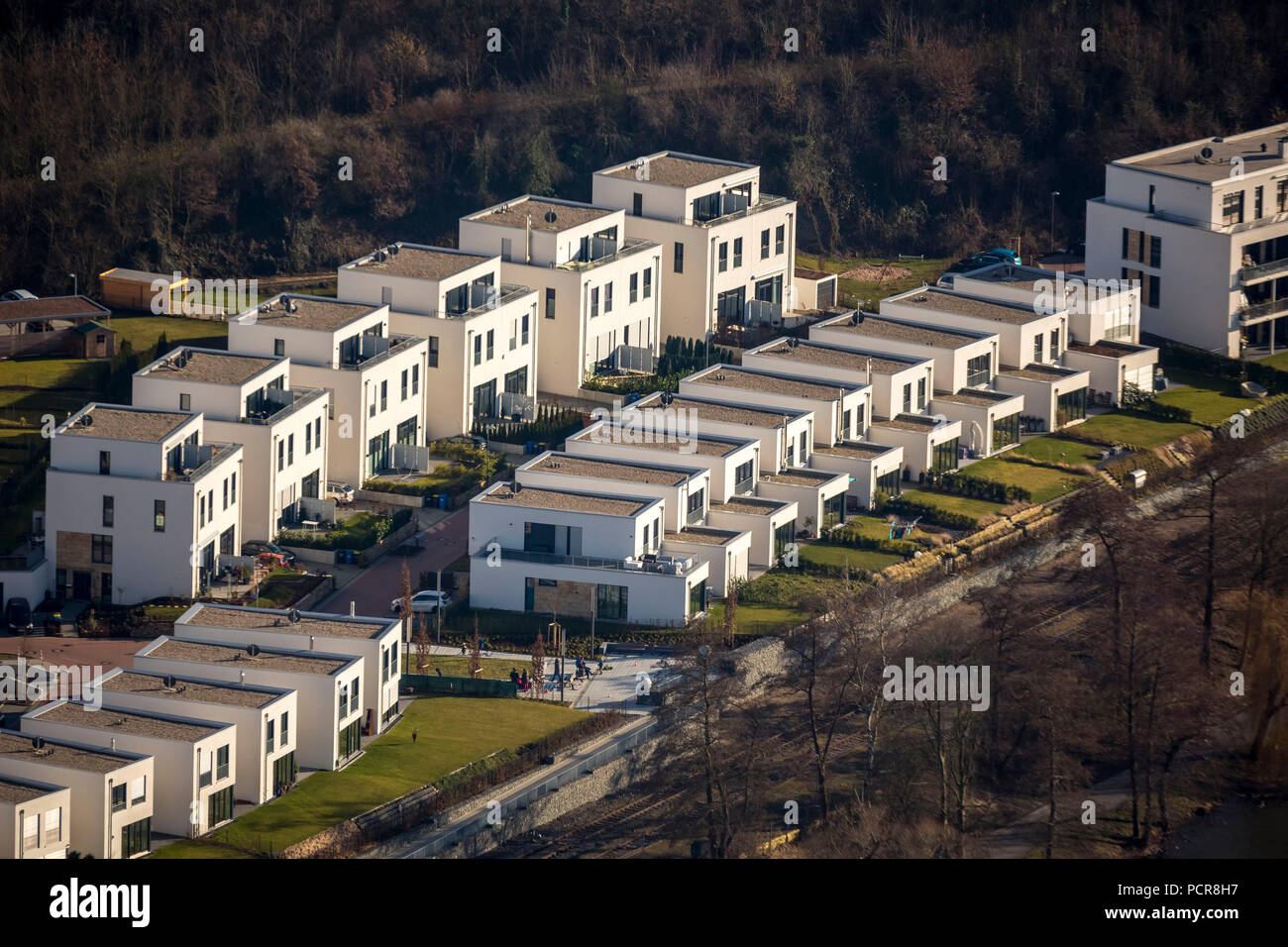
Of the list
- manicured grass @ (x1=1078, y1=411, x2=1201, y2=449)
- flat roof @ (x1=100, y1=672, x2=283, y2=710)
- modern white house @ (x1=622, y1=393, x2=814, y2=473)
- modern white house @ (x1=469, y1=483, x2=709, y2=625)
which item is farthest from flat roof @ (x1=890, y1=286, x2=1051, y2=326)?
flat roof @ (x1=100, y1=672, x2=283, y2=710)

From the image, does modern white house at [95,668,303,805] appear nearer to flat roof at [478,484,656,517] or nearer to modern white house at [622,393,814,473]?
flat roof at [478,484,656,517]

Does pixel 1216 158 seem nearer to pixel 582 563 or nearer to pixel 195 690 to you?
pixel 582 563

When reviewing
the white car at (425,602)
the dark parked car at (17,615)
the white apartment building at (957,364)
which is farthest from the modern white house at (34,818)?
the white apartment building at (957,364)

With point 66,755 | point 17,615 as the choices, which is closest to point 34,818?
point 66,755

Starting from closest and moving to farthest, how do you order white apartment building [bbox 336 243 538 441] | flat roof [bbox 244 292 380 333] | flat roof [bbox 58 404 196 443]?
1. flat roof [bbox 58 404 196 443]
2. flat roof [bbox 244 292 380 333]
3. white apartment building [bbox 336 243 538 441]

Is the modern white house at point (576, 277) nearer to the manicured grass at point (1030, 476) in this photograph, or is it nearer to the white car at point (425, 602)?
the manicured grass at point (1030, 476)

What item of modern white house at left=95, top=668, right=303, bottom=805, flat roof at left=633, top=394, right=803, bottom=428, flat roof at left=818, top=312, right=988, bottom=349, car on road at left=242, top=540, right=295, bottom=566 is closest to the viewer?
modern white house at left=95, top=668, right=303, bottom=805

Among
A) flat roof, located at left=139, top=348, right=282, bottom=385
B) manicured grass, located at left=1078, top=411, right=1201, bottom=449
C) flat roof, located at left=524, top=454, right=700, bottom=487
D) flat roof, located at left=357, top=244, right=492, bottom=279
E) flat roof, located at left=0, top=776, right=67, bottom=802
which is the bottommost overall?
flat roof, located at left=0, top=776, right=67, bottom=802
